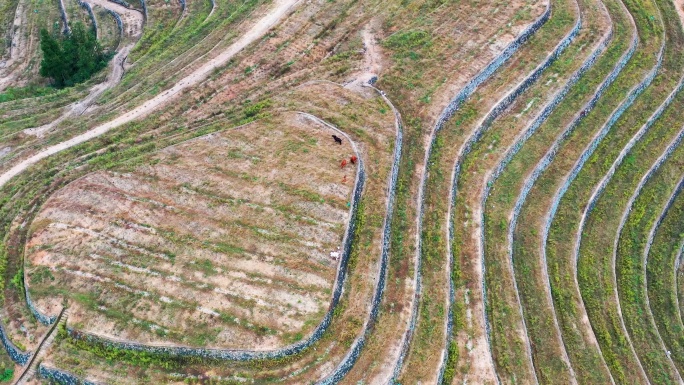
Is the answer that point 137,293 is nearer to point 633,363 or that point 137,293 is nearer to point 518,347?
point 518,347

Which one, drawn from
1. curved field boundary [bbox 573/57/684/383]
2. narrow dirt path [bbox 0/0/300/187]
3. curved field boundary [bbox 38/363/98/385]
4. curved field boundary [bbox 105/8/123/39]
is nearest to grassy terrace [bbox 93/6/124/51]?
curved field boundary [bbox 105/8/123/39]

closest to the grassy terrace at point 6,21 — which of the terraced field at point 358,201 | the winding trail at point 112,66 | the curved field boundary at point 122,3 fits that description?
the terraced field at point 358,201

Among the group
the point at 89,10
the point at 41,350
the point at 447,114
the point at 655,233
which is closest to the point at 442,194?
the point at 447,114

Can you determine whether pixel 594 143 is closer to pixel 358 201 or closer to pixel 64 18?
pixel 358 201

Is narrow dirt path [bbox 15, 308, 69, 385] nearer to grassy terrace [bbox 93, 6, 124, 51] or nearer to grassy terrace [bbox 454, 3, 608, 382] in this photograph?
grassy terrace [bbox 454, 3, 608, 382]

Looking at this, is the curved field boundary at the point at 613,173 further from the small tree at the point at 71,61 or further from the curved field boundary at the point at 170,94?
the small tree at the point at 71,61
